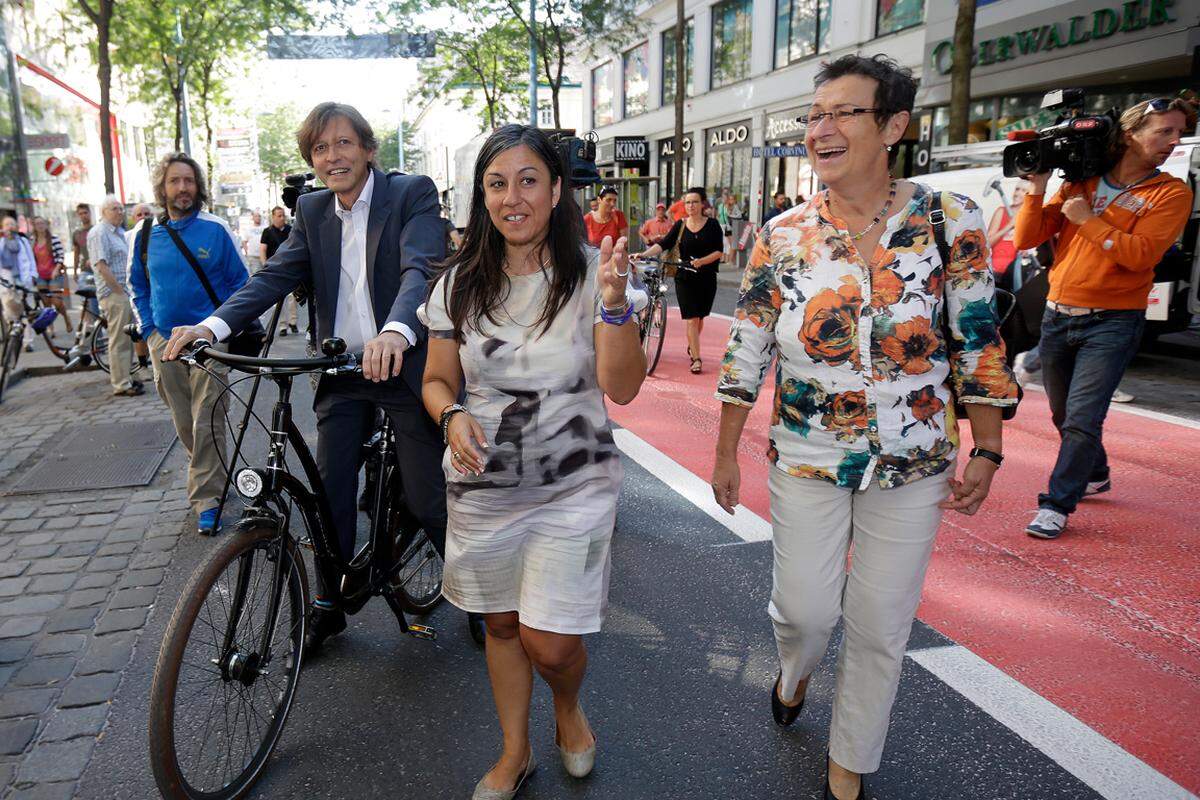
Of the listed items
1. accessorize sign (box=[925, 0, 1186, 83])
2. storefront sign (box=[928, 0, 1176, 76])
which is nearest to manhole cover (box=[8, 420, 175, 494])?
storefront sign (box=[928, 0, 1176, 76])

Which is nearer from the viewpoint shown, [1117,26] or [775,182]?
[1117,26]

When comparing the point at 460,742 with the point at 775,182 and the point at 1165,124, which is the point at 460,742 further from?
the point at 775,182

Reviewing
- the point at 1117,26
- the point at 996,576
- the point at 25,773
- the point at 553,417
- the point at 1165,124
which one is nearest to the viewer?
the point at 553,417

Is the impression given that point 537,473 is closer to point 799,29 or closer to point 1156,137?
point 1156,137

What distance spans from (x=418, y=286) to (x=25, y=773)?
6.41 ft

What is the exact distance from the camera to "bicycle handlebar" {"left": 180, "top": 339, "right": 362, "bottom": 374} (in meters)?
2.62

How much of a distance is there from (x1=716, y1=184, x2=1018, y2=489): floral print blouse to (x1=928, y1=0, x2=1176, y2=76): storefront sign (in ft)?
50.8

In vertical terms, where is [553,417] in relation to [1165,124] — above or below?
below

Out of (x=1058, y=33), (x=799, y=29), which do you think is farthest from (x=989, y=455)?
(x=799, y=29)

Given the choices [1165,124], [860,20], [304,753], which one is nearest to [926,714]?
[304,753]

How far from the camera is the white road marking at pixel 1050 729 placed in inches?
104

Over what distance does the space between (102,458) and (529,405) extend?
560cm

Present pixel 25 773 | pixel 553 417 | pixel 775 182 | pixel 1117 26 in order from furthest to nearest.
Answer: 1. pixel 775 182
2. pixel 1117 26
3. pixel 25 773
4. pixel 553 417

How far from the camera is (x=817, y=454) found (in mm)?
2426
